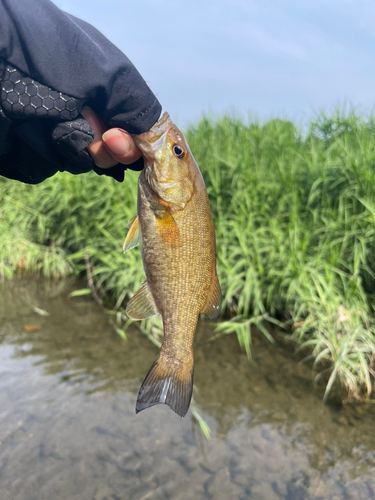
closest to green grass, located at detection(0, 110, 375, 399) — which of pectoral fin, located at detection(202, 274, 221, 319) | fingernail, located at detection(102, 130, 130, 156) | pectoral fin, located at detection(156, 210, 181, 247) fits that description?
pectoral fin, located at detection(202, 274, 221, 319)

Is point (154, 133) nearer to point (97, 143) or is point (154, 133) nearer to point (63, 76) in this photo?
point (97, 143)

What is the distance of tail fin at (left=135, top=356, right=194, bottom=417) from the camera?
5.33 ft

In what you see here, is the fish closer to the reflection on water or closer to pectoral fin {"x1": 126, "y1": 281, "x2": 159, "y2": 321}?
pectoral fin {"x1": 126, "y1": 281, "x2": 159, "y2": 321}

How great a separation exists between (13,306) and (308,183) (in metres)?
4.36

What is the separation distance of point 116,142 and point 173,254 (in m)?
0.52

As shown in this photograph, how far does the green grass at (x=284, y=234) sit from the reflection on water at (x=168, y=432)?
0.36 metres

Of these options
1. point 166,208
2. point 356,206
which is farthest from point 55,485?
point 356,206

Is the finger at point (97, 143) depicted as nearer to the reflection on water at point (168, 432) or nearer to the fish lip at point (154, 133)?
the fish lip at point (154, 133)

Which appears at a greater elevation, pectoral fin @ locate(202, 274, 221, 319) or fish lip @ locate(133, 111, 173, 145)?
fish lip @ locate(133, 111, 173, 145)

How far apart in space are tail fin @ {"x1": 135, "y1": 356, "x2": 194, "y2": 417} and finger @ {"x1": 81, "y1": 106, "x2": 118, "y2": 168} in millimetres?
906

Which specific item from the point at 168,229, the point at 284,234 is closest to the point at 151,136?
the point at 168,229

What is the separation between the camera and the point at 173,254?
5.44 feet

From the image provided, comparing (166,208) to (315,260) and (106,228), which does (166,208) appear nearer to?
(315,260)

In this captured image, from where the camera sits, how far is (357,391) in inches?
153
